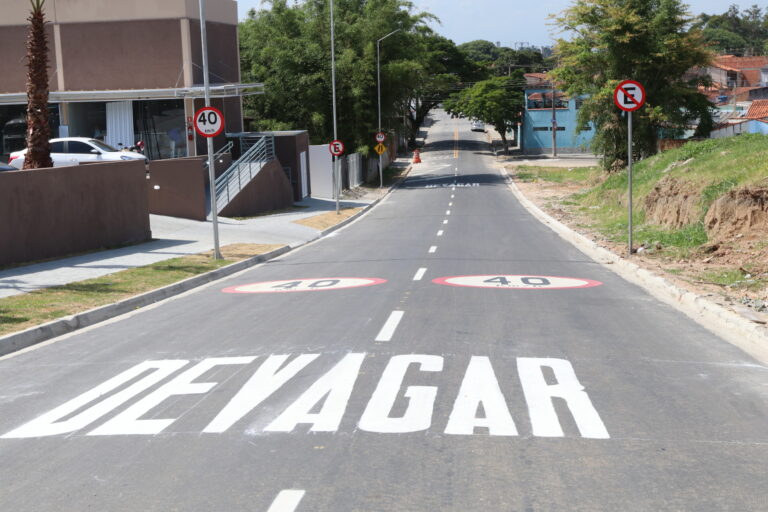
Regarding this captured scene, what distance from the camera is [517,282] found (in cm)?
1481

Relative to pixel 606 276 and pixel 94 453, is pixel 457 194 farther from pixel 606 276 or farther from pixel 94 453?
pixel 94 453

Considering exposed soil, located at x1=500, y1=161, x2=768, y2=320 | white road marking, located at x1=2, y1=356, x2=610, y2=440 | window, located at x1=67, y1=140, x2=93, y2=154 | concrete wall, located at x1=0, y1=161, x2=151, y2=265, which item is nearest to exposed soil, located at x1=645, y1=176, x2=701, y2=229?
exposed soil, located at x1=500, y1=161, x2=768, y2=320

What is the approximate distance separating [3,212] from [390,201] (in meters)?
29.6

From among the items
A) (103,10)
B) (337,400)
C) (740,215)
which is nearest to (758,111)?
(103,10)

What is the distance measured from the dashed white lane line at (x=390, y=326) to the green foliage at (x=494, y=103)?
253ft

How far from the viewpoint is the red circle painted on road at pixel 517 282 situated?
46.8 feet

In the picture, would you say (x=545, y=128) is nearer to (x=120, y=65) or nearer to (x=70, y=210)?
(x=120, y=65)

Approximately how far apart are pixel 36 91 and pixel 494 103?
67.1 meters

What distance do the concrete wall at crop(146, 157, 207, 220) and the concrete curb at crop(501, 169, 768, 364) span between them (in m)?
14.0

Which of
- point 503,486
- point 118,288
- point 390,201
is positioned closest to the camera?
point 503,486

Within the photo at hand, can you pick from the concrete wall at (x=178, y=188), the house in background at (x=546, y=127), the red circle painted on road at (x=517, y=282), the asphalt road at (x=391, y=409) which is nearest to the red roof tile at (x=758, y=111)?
the house in background at (x=546, y=127)

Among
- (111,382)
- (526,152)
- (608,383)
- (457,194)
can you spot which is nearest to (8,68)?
(457,194)

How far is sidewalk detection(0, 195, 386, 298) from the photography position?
15.9 m

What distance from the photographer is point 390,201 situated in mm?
45844
